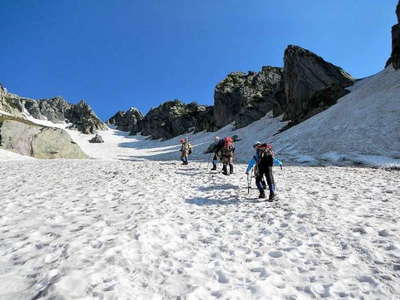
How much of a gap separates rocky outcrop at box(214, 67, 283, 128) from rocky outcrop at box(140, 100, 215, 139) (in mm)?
9592

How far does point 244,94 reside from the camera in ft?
255

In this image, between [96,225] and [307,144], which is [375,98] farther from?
[96,225]

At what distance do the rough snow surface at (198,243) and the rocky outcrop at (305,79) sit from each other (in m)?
40.2

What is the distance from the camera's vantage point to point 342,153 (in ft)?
75.8

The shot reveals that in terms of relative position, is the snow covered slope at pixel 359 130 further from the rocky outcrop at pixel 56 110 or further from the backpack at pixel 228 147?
the rocky outcrop at pixel 56 110

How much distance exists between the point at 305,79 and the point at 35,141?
164 ft

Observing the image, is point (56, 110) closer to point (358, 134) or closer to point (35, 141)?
point (35, 141)

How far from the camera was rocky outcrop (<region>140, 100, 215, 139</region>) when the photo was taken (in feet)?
329

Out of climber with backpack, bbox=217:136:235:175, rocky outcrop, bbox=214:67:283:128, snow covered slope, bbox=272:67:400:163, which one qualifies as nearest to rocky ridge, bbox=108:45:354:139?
rocky outcrop, bbox=214:67:283:128

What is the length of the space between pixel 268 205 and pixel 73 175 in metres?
13.3

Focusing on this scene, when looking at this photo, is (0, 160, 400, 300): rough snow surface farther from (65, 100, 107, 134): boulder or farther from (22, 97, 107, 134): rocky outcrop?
(65, 100, 107, 134): boulder

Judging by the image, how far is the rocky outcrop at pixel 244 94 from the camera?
67250mm

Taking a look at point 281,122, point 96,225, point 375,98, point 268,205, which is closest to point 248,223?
point 268,205

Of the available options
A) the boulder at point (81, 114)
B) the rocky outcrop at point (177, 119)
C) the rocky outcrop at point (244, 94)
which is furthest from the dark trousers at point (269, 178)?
the boulder at point (81, 114)
